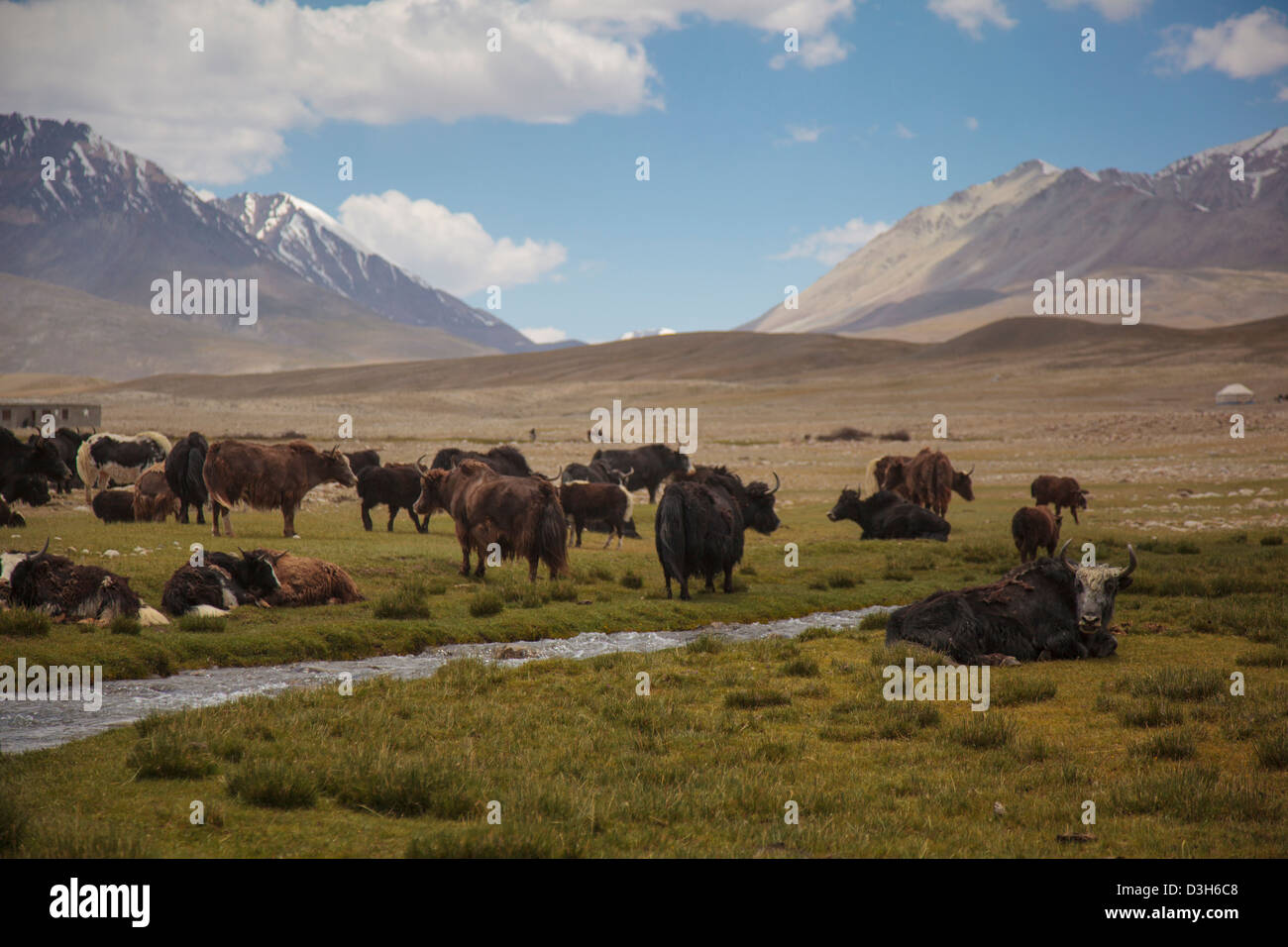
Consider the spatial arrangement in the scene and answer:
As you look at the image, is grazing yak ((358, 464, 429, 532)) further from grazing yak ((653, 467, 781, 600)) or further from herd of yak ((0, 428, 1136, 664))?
grazing yak ((653, 467, 781, 600))

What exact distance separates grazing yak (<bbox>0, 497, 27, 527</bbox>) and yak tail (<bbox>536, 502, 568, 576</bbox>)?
1152 centimetres

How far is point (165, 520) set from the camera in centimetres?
2320

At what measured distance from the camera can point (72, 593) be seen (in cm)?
1277

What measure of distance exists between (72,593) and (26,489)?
12.9 m

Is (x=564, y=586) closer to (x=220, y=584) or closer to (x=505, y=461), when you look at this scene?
(x=220, y=584)

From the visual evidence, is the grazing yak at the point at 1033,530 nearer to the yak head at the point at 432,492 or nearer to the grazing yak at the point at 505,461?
the yak head at the point at 432,492

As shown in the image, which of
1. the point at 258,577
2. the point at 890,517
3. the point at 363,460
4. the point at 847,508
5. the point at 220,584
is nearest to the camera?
the point at 220,584

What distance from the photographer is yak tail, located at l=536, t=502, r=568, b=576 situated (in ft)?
54.5

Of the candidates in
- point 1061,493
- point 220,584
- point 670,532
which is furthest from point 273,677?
point 1061,493

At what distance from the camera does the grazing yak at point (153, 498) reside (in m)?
23.0

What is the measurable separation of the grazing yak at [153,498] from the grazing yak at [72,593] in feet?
34.4
